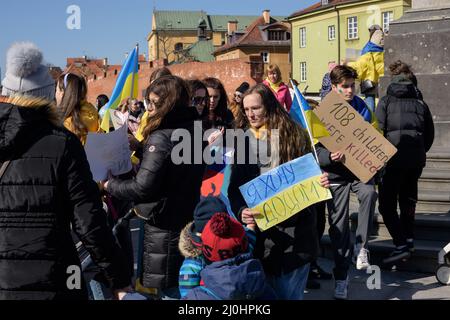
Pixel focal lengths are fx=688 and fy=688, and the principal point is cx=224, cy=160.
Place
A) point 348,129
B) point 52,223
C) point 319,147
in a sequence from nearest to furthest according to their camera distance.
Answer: point 52,223 < point 348,129 < point 319,147

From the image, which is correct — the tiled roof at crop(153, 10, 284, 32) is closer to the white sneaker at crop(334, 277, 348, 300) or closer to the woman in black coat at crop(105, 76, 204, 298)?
the white sneaker at crop(334, 277, 348, 300)

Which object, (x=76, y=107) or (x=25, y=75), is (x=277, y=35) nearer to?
(x=76, y=107)

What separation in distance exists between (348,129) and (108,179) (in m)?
1.73

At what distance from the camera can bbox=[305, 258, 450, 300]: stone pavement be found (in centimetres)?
545

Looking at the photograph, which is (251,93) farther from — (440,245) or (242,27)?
(242,27)

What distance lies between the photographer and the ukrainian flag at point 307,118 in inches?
188

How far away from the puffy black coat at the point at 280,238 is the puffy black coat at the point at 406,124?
2.15 meters

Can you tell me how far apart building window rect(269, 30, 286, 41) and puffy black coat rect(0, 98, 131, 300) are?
76.1 meters

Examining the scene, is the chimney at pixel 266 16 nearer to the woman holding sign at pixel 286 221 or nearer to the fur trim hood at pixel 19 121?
the woman holding sign at pixel 286 221

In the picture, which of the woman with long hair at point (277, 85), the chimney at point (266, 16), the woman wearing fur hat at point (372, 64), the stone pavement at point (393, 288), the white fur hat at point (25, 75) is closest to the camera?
the white fur hat at point (25, 75)

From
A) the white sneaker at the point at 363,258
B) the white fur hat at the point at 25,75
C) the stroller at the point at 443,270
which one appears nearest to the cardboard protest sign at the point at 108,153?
the white fur hat at the point at 25,75

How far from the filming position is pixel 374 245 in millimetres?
6355

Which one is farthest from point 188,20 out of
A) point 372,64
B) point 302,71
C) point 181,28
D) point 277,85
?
point 277,85

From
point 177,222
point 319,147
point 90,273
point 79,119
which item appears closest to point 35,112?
point 177,222
